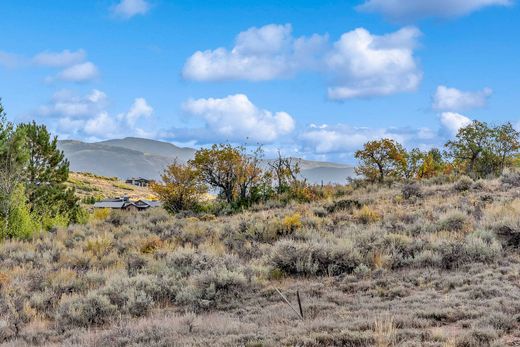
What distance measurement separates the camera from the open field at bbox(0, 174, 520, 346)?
21.4 ft

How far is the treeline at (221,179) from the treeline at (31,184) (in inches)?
304

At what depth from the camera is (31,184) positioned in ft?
116

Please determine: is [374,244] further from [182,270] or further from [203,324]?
[203,324]

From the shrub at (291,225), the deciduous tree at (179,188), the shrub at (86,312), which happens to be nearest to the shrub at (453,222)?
the shrub at (291,225)

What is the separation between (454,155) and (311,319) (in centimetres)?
3874

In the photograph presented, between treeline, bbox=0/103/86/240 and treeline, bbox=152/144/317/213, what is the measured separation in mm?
7715

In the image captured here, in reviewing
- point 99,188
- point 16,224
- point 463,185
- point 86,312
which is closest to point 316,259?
point 86,312

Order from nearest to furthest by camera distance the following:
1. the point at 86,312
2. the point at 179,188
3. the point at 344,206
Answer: the point at 86,312 → the point at 344,206 → the point at 179,188

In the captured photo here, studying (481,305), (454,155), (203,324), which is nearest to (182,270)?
(203,324)

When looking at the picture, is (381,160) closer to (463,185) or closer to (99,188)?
(463,185)

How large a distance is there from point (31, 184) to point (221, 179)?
15380 mm

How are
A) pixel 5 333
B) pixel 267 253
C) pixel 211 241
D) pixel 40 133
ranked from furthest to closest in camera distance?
pixel 40 133 < pixel 211 241 < pixel 267 253 < pixel 5 333

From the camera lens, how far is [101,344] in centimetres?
707

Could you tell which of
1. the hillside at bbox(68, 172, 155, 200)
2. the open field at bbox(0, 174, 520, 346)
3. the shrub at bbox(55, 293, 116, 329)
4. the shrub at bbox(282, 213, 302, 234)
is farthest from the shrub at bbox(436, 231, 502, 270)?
the hillside at bbox(68, 172, 155, 200)
